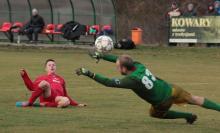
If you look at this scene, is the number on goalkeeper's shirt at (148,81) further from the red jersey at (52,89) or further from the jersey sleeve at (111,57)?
the red jersey at (52,89)

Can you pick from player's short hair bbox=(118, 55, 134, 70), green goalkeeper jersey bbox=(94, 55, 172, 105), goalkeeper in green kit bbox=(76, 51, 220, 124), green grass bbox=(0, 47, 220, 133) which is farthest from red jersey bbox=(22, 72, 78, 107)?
player's short hair bbox=(118, 55, 134, 70)

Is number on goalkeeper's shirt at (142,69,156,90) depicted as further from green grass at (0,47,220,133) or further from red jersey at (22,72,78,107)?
red jersey at (22,72,78,107)

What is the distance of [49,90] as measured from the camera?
48.1 ft

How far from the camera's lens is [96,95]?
17688mm

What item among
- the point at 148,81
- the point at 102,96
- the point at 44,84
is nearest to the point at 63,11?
the point at 102,96

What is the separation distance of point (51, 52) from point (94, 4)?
23.7 ft

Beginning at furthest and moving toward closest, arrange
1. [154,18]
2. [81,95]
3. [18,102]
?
[154,18]
[81,95]
[18,102]

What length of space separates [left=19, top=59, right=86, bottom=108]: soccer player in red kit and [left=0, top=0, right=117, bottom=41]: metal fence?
2571 centimetres

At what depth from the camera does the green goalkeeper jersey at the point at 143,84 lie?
37.7 feet

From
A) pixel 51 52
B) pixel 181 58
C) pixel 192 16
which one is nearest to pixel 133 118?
pixel 181 58

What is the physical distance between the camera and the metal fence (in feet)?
136

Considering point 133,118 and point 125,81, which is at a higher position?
point 125,81

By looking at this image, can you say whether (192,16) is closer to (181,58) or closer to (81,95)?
(181,58)

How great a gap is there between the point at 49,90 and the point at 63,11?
27.9 m
